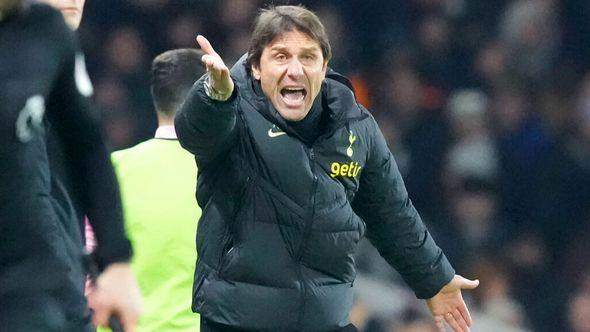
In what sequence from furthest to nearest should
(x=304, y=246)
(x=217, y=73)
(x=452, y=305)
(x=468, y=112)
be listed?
(x=468, y=112)
(x=452, y=305)
(x=304, y=246)
(x=217, y=73)

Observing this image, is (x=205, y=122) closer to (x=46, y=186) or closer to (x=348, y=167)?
(x=348, y=167)

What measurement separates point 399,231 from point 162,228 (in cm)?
81

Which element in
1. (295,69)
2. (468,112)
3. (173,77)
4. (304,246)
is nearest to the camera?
(304,246)

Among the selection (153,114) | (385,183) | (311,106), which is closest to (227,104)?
(311,106)

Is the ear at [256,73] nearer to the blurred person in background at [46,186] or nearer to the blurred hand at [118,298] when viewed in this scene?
the blurred person in background at [46,186]

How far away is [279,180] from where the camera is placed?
4.04 m

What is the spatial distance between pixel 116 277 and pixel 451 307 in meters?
2.01

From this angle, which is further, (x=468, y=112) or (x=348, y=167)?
(x=468, y=112)

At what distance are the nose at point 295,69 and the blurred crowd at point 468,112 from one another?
12.4ft

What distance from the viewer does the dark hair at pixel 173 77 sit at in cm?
495

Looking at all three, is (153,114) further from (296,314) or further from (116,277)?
(116,277)

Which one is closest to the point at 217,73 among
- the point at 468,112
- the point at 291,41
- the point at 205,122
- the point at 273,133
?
the point at 205,122

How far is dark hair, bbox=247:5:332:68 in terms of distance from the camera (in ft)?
13.8

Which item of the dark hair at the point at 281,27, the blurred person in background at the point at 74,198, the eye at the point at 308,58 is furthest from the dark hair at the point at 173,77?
the blurred person in background at the point at 74,198
